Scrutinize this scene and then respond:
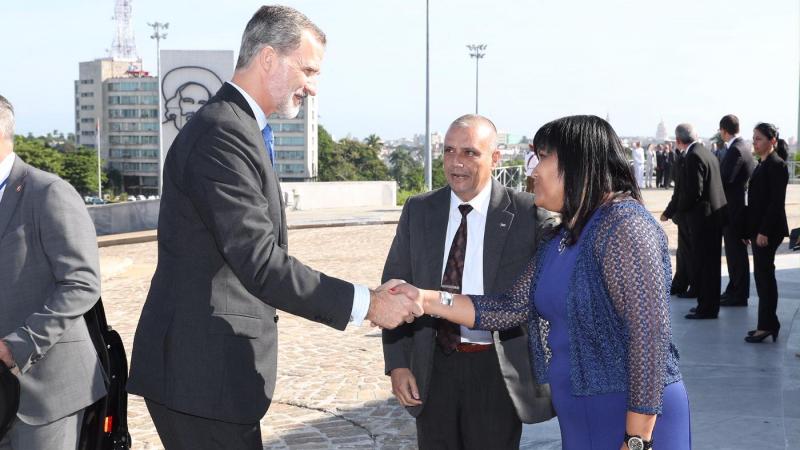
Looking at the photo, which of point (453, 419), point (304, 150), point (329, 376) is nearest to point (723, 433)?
point (453, 419)

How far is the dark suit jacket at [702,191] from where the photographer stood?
9570 mm

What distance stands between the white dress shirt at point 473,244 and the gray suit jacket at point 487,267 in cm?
3

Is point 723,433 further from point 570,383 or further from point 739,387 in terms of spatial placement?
point 570,383

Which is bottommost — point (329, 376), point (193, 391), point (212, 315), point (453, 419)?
point (329, 376)

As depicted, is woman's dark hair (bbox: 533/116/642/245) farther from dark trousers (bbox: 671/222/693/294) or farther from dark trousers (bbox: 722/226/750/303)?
dark trousers (bbox: 671/222/693/294)

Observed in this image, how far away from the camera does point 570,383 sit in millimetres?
2967

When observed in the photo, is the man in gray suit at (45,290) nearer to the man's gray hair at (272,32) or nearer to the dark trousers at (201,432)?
the dark trousers at (201,432)

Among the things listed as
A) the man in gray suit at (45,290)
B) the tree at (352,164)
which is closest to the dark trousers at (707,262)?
the man in gray suit at (45,290)

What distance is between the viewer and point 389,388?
7.33 meters

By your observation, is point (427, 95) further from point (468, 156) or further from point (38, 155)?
point (38, 155)

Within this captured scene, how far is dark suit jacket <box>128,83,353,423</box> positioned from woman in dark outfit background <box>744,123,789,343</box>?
6366 millimetres

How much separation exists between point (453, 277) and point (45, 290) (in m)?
1.53

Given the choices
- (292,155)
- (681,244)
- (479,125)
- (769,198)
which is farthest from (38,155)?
(479,125)

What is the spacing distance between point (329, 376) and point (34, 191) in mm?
4746
